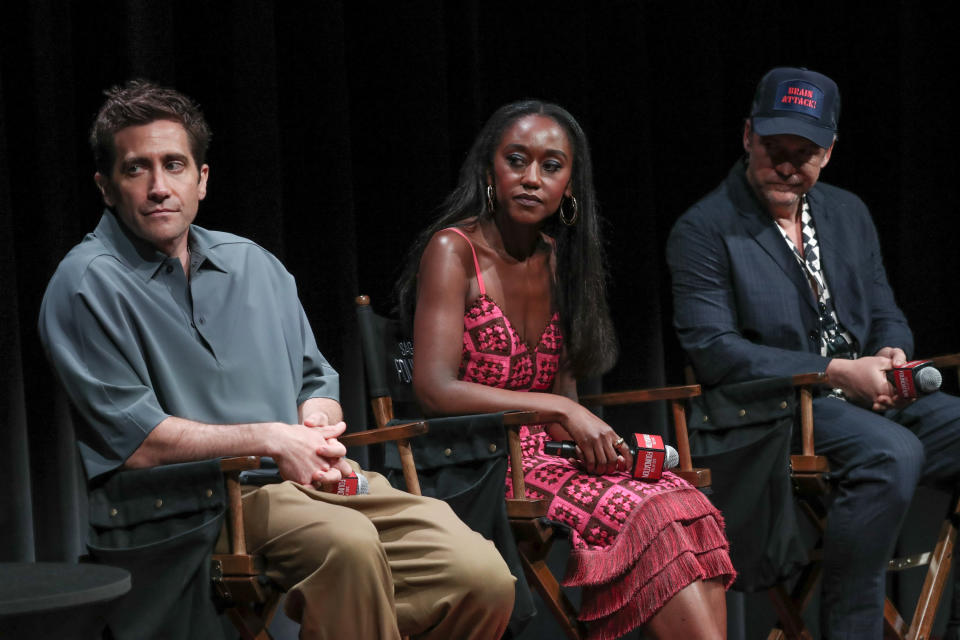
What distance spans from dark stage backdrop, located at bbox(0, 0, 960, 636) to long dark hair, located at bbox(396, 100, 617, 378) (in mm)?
514

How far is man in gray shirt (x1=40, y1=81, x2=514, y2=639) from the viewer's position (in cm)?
231

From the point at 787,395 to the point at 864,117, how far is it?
1.76 meters

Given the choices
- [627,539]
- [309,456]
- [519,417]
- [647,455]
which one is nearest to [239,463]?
[309,456]

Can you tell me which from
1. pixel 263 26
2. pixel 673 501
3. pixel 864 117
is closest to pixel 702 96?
pixel 864 117

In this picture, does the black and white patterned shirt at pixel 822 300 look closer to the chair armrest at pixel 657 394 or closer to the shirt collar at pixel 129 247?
the chair armrest at pixel 657 394

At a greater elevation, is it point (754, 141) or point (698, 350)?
point (754, 141)

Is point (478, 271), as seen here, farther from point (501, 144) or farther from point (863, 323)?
point (863, 323)

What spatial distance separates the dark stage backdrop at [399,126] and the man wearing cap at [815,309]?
780mm

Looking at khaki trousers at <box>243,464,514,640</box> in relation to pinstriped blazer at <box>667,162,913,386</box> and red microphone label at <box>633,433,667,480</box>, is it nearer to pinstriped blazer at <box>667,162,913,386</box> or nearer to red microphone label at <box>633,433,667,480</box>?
red microphone label at <box>633,433,667,480</box>

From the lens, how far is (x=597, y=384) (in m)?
4.18

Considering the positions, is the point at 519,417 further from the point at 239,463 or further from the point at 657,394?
the point at 239,463

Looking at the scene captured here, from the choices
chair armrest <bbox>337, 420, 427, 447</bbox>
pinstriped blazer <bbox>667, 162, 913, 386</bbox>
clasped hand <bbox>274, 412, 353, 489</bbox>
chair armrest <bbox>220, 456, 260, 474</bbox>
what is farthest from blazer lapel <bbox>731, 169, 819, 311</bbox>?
chair armrest <bbox>220, 456, 260, 474</bbox>

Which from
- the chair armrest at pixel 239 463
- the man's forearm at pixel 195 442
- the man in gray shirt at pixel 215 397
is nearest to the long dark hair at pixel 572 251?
the man in gray shirt at pixel 215 397

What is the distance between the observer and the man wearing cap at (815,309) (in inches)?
118
